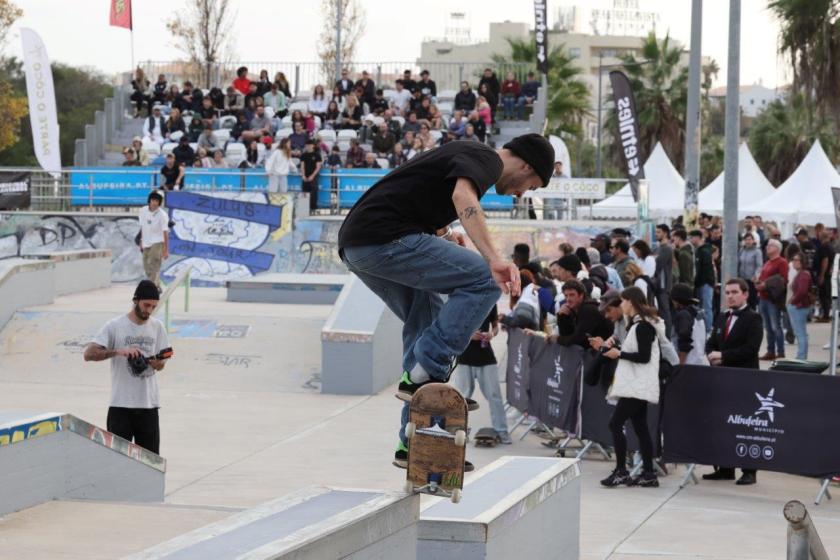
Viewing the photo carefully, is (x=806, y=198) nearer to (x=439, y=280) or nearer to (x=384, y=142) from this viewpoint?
(x=384, y=142)

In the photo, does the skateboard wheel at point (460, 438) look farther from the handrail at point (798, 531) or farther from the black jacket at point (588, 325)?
the black jacket at point (588, 325)

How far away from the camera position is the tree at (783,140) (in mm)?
61031

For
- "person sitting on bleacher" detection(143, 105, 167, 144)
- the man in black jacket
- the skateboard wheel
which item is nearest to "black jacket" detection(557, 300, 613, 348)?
the man in black jacket

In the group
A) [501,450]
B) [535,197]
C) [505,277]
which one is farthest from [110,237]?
[505,277]

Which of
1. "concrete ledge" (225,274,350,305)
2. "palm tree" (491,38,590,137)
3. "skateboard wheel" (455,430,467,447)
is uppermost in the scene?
"palm tree" (491,38,590,137)

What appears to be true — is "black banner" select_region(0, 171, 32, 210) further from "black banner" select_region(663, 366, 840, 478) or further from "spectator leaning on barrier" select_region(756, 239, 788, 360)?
"black banner" select_region(663, 366, 840, 478)

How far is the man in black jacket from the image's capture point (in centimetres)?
1166

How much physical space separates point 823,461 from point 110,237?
19.9 metres

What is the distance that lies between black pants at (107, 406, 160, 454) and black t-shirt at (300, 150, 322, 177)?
17.4 m

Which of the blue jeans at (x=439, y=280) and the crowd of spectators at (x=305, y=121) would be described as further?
the crowd of spectators at (x=305, y=121)

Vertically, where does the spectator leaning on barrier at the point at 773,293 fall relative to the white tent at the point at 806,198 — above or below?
below

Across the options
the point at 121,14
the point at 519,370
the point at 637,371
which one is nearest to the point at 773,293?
the point at 519,370

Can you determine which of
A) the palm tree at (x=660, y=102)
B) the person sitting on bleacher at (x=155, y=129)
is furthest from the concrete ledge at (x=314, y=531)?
the palm tree at (x=660, y=102)

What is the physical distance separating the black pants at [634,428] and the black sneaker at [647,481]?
44 millimetres
